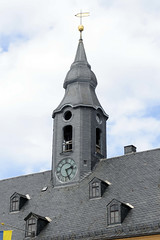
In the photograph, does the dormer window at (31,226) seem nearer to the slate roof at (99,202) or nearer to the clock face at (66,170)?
the slate roof at (99,202)

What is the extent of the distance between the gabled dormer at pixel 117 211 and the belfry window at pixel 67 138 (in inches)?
394

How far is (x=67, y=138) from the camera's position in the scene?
49.2m

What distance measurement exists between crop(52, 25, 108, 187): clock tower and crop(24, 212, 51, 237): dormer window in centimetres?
509

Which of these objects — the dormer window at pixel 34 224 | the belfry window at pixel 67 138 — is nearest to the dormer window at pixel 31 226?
the dormer window at pixel 34 224

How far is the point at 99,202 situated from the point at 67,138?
32.3 feet

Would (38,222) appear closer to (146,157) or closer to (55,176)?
(55,176)

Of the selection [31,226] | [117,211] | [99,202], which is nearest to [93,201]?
[99,202]

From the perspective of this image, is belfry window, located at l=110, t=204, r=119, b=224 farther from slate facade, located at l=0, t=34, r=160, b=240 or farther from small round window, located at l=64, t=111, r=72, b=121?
small round window, located at l=64, t=111, r=72, b=121

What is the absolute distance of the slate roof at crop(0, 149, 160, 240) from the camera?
37.0 m

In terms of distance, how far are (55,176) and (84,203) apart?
5977mm

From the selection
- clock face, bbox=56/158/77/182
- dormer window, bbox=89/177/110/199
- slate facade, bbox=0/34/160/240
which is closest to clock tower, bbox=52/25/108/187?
clock face, bbox=56/158/77/182

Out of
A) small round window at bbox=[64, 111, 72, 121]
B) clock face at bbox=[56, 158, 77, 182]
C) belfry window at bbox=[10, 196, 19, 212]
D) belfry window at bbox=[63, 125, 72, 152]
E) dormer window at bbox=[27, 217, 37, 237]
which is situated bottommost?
dormer window at bbox=[27, 217, 37, 237]

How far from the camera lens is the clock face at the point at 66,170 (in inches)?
1812

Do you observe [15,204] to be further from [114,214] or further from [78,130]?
[114,214]
